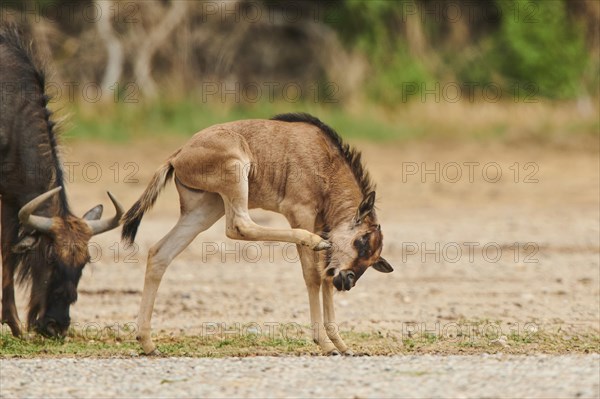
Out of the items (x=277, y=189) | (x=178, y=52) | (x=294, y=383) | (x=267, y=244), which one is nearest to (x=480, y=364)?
(x=294, y=383)

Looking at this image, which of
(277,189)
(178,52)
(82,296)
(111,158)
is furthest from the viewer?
(178,52)

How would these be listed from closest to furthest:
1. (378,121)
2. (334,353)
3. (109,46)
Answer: (334,353) < (378,121) < (109,46)

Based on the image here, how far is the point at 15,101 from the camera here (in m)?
11.5

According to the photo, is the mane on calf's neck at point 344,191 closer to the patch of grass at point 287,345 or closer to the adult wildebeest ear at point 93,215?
the patch of grass at point 287,345

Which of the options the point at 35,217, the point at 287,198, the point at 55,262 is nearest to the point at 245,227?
the point at 287,198

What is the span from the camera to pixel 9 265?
11133mm

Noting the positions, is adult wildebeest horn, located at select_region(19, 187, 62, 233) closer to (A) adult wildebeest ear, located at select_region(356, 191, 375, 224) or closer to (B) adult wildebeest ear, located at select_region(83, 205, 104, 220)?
(B) adult wildebeest ear, located at select_region(83, 205, 104, 220)

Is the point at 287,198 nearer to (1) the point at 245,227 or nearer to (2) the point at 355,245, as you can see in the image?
(1) the point at 245,227

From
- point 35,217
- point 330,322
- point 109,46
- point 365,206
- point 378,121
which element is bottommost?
point 330,322

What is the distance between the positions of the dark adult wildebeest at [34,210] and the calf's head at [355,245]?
2328 millimetres

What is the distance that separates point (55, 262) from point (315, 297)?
245 cm

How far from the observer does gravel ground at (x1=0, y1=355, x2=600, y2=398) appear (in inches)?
287

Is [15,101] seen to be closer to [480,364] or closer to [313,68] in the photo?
[480,364]

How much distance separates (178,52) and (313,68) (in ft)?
10.4
